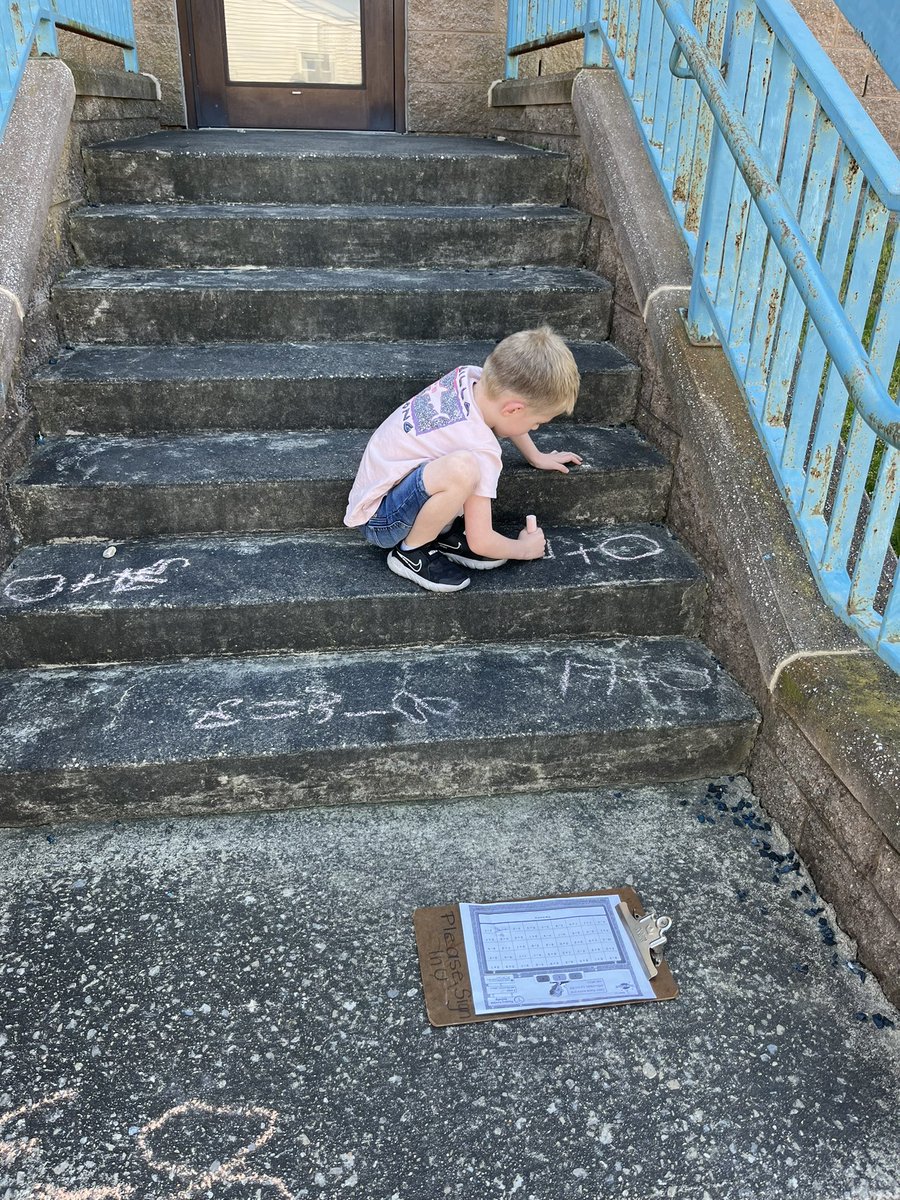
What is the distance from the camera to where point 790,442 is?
233 cm

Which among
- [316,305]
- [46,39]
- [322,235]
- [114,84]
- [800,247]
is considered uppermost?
[46,39]

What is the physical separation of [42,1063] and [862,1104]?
163 cm

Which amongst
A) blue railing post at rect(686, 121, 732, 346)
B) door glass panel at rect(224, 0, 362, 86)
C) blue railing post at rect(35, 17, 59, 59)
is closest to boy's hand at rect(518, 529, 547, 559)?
blue railing post at rect(686, 121, 732, 346)

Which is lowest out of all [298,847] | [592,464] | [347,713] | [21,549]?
[298,847]

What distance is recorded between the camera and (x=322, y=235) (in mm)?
3561

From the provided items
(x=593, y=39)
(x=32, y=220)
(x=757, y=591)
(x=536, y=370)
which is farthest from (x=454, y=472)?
(x=593, y=39)

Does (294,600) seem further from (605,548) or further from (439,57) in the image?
(439,57)

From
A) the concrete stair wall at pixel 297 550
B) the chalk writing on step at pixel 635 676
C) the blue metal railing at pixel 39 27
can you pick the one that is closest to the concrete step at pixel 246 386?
the concrete stair wall at pixel 297 550

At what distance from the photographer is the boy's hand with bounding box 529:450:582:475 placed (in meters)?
2.84

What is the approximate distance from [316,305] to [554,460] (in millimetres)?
1198

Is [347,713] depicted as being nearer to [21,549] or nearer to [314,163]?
[21,549]

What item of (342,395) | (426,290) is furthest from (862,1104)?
(426,290)

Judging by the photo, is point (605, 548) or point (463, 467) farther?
point (605, 548)

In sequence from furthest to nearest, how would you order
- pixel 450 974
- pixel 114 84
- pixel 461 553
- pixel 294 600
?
1. pixel 114 84
2. pixel 461 553
3. pixel 294 600
4. pixel 450 974
